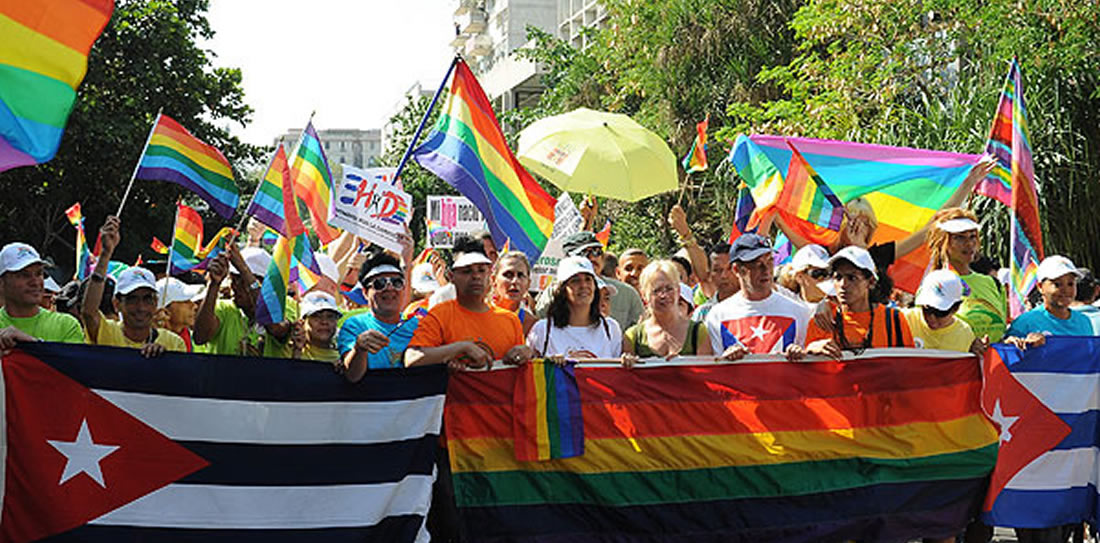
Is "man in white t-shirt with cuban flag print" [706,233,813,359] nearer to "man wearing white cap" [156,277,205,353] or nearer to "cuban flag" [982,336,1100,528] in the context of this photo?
"cuban flag" [982,336,1100,528]

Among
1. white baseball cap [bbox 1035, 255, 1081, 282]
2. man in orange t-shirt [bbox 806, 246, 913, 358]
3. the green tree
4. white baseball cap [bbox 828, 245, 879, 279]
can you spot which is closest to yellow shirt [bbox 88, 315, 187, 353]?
man in orange t-shirt [bbox 806, 246, 913, 358]

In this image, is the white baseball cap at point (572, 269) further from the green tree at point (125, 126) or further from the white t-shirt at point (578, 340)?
the green tree at point (125, 126)

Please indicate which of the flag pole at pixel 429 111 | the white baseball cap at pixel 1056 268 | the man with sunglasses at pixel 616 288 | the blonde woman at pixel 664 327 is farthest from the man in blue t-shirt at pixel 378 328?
the white baseball cap at pixel 1056 268

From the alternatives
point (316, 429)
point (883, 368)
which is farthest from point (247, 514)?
point (883, 368)

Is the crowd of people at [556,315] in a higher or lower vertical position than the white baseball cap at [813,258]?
lower

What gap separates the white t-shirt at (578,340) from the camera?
6.39 metres

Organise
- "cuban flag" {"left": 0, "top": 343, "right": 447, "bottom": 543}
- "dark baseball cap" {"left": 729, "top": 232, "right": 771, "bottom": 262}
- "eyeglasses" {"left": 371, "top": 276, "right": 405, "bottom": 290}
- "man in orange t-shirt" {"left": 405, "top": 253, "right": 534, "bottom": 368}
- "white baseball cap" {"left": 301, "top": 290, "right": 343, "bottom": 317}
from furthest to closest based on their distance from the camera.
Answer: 1. "dark baseball cap" {"left": 729, "top": 232, "right": 771, "bottom": 262}
2. "white baseball cap" {"left": 301, "top": 290, "right": 343, "bottom": 317}
3. "eyeglasses" {"left": 371, "top": 276, "right": 405, "bottom": 290}
4. "man in orange t-shirt" {"left": 405, "top": 253, "right": 534, "bottom": 368}
5. "cuban flag" {"left": 0, "top": 343, "right": 447, "bottom": 543}

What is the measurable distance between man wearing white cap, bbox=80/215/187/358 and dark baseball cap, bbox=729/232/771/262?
9.65ft

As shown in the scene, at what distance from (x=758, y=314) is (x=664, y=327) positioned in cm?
53

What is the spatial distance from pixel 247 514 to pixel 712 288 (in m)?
4.27

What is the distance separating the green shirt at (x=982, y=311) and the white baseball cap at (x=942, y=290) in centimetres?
66

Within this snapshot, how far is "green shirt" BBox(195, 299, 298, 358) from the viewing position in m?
6.57

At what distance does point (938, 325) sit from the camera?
6.54 m

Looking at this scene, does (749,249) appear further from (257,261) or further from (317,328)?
(257,261)
